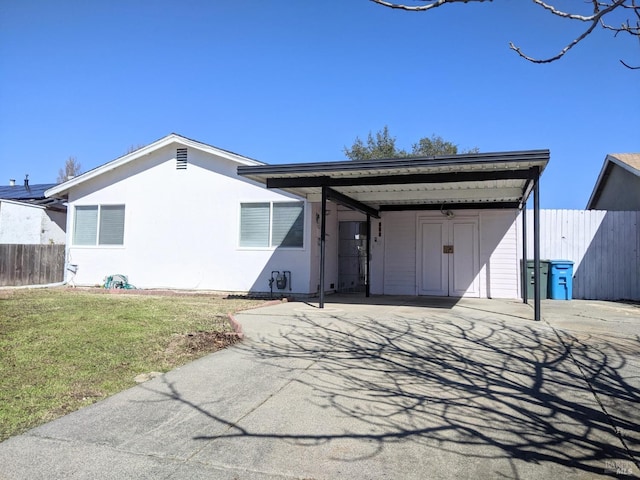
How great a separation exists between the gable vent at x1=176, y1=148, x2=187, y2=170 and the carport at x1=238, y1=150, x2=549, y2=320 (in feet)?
14.9

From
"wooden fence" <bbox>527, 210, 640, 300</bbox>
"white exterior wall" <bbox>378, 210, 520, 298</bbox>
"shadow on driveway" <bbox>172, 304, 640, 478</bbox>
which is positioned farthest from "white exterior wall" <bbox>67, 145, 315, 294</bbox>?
"wooden fence" <bbox>527, 210, 640, 300</bbox>

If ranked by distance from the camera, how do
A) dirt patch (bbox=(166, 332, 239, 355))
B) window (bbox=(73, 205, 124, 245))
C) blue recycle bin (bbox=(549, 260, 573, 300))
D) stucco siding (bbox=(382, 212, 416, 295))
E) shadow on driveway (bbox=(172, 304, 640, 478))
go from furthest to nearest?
window (bbox=(73, 205, 124, 245)) → stucco siding (bbox=(382, 212, 416, 295)) → blue recycle bin (bbox=(549, 260, 573, 300)) → dirt patch (bbox=(166, 332, 239, 355)) → shadow on driveway (bbox=(172, 304, 640, 478))

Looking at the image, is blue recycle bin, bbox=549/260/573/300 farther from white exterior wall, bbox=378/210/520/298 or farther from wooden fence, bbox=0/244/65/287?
wooden fence, bbox=0/244/65/287

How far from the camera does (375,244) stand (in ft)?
50.2

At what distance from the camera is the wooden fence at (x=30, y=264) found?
1658 cm

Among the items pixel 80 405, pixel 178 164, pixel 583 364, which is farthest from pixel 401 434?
pixel 178 164

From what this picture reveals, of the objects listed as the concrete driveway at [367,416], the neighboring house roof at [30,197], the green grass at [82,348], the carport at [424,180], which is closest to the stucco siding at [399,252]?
the carport at [424,180]

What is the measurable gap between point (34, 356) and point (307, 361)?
3316 millimetres

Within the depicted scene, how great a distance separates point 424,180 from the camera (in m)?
9.52

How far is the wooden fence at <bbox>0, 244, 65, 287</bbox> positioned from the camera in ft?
54.4

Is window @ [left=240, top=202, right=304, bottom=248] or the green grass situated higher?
window @ [left=240, top=202, right=304, bottom=248]

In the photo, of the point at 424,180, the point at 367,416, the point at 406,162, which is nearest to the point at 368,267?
the point at 424,180

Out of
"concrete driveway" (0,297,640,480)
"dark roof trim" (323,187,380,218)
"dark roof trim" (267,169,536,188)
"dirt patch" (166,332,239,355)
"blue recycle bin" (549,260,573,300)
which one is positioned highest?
"dark roof trim" (267,169,536,188)

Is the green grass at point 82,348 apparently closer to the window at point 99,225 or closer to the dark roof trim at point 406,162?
the dark roof trim at point 406,162
